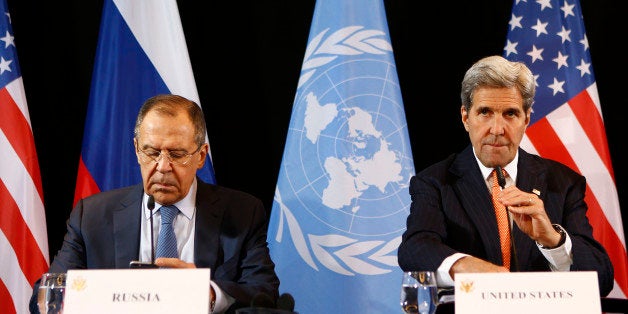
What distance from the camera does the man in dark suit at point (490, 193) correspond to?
2.89 metres

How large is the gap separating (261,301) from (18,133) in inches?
88.7

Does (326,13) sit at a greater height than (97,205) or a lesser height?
greater

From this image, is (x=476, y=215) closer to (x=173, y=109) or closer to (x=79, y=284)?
(x=173, y=109)

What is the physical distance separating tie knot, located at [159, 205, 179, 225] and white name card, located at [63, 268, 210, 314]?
3.18 feet

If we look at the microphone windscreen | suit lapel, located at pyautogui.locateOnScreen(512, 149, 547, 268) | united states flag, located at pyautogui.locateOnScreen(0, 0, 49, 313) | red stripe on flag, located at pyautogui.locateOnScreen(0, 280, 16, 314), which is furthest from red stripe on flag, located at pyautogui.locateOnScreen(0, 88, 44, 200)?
suit lapel, located at pyautogui.locateOnScreen(512, 149, 547, 268)

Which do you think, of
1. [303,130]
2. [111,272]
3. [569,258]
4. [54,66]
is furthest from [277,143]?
[111,272]

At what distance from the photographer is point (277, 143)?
15.0ft

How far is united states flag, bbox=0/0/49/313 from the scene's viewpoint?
3736 mm

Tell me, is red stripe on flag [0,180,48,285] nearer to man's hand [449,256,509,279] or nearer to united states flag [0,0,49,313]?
united states flag [0,0,49,313]

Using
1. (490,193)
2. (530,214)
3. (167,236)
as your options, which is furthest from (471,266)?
(167,236)

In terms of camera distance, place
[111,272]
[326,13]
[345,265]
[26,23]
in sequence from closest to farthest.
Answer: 1. [111,272]
2. [345,265]
3. [326,13]
4. [26,23]

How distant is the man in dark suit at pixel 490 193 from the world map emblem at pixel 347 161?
64 cm

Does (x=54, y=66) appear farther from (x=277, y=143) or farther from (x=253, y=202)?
(x=253, y=202)

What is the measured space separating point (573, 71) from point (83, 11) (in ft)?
9.27
